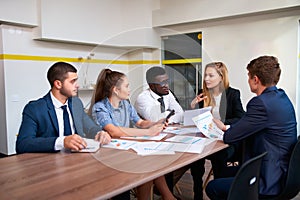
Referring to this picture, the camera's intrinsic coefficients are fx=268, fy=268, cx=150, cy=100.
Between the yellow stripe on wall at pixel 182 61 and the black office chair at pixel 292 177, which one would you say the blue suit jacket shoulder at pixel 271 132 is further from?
the yellow stripe on wall at pixel 182 61

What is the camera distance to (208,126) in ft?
6.41

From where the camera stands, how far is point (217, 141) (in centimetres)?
176

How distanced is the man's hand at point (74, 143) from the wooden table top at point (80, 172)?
43mm

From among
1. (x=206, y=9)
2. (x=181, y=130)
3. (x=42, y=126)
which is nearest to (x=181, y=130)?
(x=181, y=130)

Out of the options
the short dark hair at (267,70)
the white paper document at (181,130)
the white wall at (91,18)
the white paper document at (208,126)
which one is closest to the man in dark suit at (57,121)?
the white paper document at (181,130)

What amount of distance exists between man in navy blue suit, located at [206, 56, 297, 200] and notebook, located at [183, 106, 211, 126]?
621 mm

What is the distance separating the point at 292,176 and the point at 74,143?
1.16m

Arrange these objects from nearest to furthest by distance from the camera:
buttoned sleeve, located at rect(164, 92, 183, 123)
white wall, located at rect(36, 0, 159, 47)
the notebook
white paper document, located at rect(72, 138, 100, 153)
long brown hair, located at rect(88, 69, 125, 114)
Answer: white paper document, located at rect(72, 138, 100, 153), long brown hair, located at rect(88, 69, 125, 114), the notebook, buttoned sleeve, located at rect(164, 92, 183, 123), white wall, located at rect(36, 0, 159, 47)

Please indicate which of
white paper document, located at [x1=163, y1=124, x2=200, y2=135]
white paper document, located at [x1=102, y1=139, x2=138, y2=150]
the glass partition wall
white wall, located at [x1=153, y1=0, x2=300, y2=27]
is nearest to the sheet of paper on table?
white paper document, located at [x1=163, y1=124, x2=200, y2=135]

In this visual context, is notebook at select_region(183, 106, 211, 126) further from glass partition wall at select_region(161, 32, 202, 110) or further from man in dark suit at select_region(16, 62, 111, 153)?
man in dark suit at select_region(16, 62, 111, 153)

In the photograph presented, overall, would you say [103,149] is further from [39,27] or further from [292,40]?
[292,40]

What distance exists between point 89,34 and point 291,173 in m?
4.41

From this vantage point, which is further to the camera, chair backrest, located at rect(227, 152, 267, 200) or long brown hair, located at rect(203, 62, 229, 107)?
long brown hair, located at rect(203, 62, 229, 107)

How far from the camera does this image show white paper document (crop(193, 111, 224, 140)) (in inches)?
74.1
